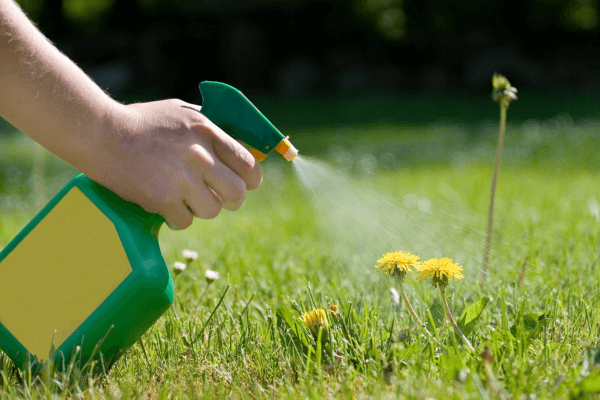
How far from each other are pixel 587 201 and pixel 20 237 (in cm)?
249

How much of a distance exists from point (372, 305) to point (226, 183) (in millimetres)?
534

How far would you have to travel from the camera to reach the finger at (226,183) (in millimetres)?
1074

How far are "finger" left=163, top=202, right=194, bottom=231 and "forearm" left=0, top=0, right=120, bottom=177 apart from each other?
18 cm

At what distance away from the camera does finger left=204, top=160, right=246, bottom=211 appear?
107cm

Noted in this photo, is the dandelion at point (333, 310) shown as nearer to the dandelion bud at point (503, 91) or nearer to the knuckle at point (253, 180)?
the knuckle at point (253, 180)

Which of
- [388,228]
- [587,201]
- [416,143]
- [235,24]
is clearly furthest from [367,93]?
[388,228]

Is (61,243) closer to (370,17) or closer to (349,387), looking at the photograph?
(349,387)

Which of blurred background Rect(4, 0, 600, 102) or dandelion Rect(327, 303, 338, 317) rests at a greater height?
blurred background Rect(4, 0, 600, 102)

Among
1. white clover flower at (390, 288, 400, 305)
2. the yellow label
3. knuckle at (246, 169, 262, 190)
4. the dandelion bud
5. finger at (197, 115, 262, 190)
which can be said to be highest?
the dandelion bud

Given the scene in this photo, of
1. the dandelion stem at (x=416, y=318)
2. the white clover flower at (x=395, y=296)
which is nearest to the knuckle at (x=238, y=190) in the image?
the dandelion stem at (x=416, y=318)

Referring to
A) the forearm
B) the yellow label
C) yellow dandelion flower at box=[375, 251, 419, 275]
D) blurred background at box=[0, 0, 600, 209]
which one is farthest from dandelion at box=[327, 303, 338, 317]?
blurred background at box=[0, 0, 600, 209]

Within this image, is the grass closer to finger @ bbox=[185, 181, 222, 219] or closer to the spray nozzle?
finger @ bbox=[185, 181, 222, 219]

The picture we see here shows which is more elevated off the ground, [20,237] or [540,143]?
[540,143]

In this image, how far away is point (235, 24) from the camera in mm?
12430
